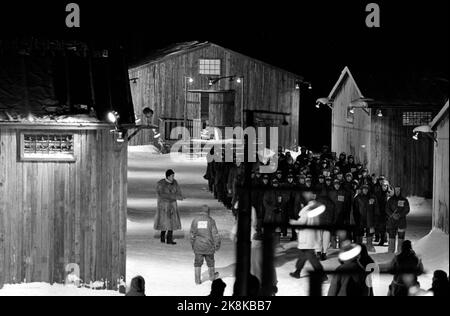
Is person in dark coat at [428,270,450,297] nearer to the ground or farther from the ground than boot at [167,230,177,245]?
farther from the ground

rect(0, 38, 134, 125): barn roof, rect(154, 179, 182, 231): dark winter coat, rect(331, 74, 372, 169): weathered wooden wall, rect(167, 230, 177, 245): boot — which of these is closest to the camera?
rect(0, 38, 134, 125): barn roof

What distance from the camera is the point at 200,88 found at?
46.2m

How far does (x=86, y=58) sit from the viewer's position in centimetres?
1775

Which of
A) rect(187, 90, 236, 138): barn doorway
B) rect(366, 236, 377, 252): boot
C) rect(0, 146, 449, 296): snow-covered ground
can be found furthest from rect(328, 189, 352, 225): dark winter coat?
rect(187, 90, 236, 138): barn doorway

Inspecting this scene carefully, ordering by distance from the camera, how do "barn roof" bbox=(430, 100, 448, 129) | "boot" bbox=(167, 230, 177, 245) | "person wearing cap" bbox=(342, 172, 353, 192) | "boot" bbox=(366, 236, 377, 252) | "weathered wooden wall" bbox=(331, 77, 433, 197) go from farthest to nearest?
"weathered wooden wall" bbox=(331, 77, 433, 197), "barn roof" bbox=(430, 100, 448, 129), "person wearing cap" bbox=(342, 172, 353, 192), "boot" bbox=(167, 230, 177, 245), "boot" bbox=(366, 236, 377, 252)

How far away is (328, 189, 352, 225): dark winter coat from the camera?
818 inches

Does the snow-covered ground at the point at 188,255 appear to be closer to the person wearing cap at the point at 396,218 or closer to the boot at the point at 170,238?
the boot at the point at 170,238

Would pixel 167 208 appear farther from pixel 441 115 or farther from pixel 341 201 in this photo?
pixel 441 115

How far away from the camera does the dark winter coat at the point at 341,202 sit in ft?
68.2

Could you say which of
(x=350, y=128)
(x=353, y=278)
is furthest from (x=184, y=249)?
(x=350, y=128)

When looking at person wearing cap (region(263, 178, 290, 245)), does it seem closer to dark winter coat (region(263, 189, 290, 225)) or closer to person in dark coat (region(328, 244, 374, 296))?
dark winter coat (region(263, 189, 290, 225))

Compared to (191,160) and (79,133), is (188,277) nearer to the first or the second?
(79,133)

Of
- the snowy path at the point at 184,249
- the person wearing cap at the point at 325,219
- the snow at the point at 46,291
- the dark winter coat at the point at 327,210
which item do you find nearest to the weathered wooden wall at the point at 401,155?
the snowy path at the point at 184,249

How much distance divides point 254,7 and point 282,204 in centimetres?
4814
